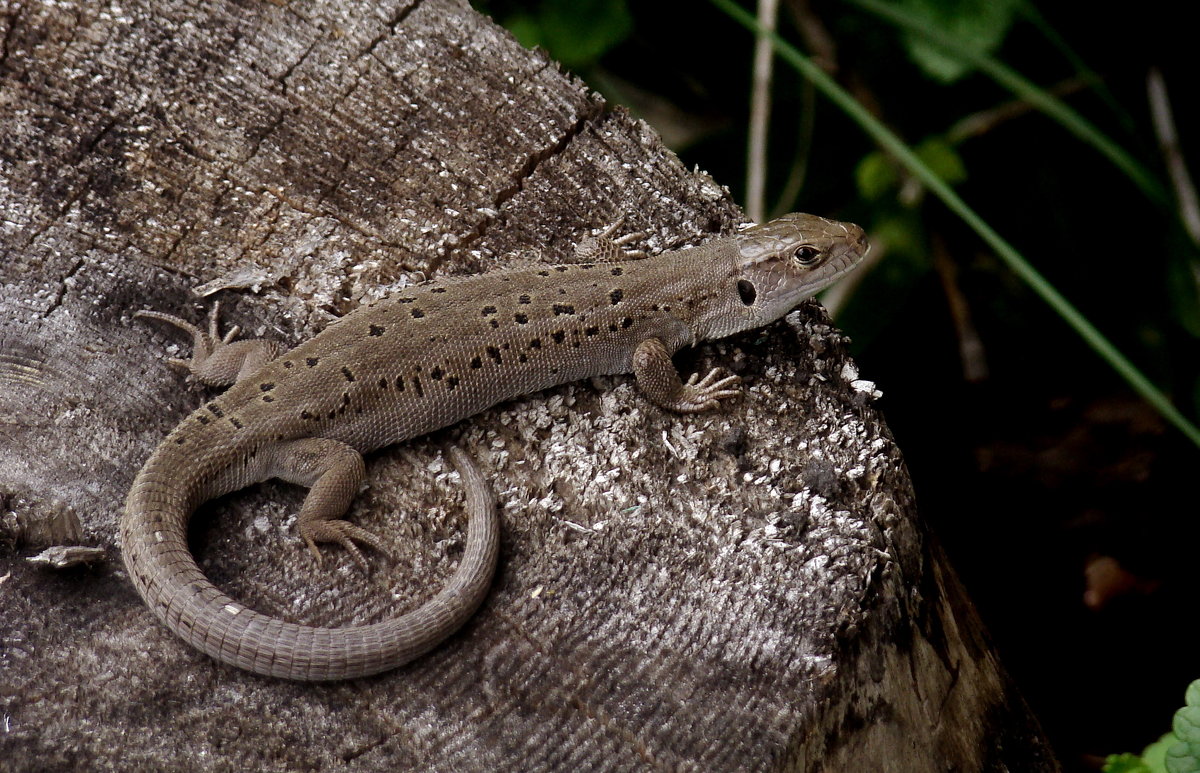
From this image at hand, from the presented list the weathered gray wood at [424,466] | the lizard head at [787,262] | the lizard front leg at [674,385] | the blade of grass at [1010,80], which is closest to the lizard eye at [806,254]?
the lizard head at [787,262]

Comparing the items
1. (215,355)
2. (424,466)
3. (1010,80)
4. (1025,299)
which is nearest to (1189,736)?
(424,466)

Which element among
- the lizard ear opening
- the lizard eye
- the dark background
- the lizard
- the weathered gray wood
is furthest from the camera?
the dark background

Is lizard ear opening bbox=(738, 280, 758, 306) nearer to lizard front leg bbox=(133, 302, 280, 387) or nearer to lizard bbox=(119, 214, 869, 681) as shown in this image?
lizard bbox=(119, 214, 869, 681)

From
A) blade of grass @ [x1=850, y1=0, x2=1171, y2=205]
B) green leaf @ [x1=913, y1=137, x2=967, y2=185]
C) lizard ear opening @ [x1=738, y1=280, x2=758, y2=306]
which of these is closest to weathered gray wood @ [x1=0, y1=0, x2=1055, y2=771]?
lizard ear opening @ [x1=738, y1=280, x2=758, y2=306]

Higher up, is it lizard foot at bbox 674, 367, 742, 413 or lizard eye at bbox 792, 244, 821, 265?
lizard eye at bbox 792, 244, 821, 265

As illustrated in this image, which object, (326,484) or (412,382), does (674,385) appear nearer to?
(412,382)

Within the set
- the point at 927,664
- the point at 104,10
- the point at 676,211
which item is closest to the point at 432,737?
the point at 927,664
